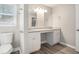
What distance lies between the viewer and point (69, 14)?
5.49ft

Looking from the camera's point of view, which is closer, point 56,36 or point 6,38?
point 6,38

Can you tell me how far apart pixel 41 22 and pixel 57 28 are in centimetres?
38

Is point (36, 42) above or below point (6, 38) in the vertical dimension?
below

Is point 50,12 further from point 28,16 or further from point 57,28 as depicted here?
point 28,16

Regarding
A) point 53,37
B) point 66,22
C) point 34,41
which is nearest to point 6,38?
point 34,41

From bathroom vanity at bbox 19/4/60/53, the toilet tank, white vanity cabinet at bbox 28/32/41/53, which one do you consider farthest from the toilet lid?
white vanity cabinet at bbox 28/32/41/53

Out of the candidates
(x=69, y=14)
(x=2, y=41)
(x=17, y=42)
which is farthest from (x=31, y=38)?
(x=69, y=14)

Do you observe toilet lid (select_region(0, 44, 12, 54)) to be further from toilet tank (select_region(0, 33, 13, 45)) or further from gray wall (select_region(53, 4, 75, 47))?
gray wall (select_region(53, 4, 75, 47))

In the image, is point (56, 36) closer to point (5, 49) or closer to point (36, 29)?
point (36, 29)

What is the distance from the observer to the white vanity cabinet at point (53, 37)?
1.75 m

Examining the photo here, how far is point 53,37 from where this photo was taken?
1.83m

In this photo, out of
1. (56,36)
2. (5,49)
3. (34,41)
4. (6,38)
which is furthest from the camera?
(56,36)

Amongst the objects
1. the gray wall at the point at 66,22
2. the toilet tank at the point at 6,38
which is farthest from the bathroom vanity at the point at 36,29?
the toilet tank at the point at 6,38

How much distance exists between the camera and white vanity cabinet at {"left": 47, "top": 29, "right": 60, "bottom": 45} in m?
1.75
